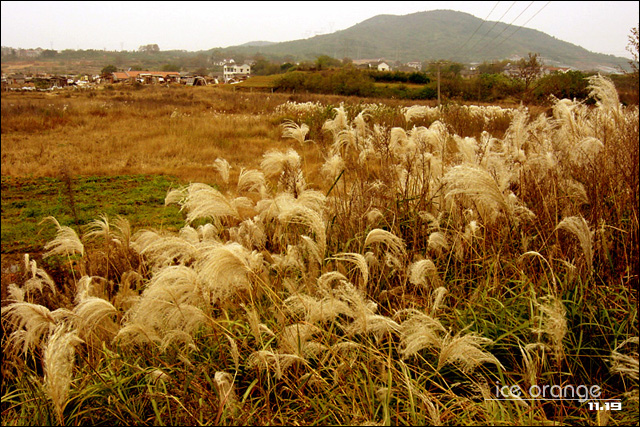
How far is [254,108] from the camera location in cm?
2067

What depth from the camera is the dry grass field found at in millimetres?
1943

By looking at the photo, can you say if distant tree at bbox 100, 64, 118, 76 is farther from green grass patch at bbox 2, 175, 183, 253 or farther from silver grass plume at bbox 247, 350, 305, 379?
silver grass plume at bbox 247, 350, 305, 379

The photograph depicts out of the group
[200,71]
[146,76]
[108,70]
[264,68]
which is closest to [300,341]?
[108,70]

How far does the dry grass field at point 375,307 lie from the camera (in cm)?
194

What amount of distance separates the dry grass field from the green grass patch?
1.20m

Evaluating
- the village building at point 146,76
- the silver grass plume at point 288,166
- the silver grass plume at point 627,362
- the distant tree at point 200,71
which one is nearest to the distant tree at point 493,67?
the silver grass plume at point 288,166

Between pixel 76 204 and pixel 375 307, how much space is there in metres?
6.64

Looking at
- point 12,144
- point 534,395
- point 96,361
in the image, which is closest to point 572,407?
point 534,395

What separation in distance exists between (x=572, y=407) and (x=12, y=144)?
1412 cm

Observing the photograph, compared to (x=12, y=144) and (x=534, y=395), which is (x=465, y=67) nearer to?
(x=12, y=144)

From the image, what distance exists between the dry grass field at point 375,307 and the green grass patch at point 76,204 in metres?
1.20

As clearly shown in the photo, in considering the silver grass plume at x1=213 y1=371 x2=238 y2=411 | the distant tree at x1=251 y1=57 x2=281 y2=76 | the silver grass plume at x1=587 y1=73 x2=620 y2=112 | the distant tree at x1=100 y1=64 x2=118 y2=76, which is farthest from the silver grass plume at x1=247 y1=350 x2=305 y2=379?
the distant tree at x1=251 y1=57 x2=281 y2=76

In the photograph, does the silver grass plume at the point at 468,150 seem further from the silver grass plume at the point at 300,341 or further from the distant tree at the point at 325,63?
the distant tree at the point at 325,63

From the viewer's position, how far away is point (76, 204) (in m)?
7.07
